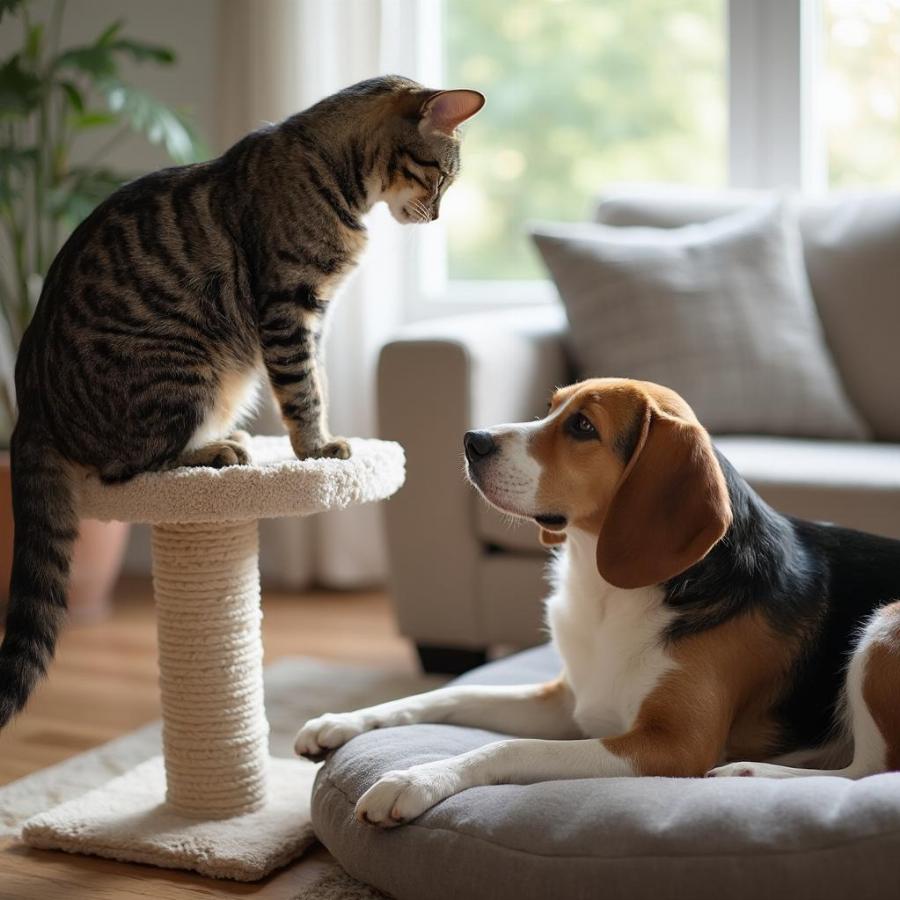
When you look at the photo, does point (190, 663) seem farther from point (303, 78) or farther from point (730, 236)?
point (303, 78)

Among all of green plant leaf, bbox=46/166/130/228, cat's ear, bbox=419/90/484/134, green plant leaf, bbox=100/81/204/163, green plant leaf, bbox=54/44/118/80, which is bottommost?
green plant leaf, bbox=46/166/130/228

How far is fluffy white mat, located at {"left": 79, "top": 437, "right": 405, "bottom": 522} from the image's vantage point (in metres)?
2.18

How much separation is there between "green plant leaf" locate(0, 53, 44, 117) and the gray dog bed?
2.46 m

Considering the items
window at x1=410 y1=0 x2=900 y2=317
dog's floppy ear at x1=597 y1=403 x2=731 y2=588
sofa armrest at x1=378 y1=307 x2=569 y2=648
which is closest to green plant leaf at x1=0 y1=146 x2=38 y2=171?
sofa armrest at x1=378 y1=307 x2=569 y2=648

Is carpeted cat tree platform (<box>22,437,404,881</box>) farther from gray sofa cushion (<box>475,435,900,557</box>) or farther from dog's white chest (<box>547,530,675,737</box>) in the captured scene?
gray sofa cushion (<box>475,435,900,557</box>)

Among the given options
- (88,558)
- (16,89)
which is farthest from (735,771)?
(16,89)

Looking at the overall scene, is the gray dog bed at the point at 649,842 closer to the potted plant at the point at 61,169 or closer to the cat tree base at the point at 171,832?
the cat tree base at the point at 171,832

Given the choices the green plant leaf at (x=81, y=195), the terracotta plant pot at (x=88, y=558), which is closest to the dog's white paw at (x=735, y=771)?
the terracotta plant pot at (x=88, y=558)

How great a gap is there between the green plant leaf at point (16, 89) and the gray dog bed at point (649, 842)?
8.06 ft

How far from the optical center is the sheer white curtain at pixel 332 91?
4113 millimetres

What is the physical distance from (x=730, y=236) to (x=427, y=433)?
999mm

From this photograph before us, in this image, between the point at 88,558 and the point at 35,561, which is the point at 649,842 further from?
the point at 88,558

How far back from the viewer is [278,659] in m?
3.60

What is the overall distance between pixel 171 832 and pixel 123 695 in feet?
3.47
